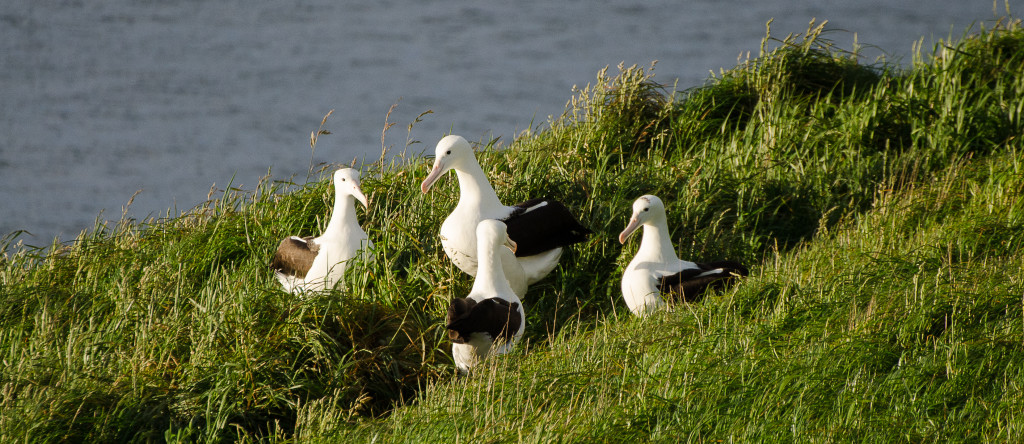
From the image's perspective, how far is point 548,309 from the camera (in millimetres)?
5547

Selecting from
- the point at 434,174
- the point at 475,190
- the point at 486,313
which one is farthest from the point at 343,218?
the point at 486,313

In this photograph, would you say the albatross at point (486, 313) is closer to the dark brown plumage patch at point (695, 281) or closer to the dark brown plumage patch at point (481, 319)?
the dark brown plumage patch at point (481, 319)

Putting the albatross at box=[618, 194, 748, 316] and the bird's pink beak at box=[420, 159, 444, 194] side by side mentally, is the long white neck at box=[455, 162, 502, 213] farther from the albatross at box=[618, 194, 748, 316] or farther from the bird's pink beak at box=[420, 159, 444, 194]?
the albatross at box=[618, 194, 748, 316]

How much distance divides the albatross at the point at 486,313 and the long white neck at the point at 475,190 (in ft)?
1.70

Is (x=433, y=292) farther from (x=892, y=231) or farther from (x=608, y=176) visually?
(x=892, y=231)

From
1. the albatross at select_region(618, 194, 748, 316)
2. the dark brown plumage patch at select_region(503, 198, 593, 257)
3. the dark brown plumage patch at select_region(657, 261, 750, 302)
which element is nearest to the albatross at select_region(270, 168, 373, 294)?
the dark brown plumage patch at select_region(503, 198, 593, 257)

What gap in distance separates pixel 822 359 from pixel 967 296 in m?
0.83

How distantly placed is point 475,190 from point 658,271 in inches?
44.0

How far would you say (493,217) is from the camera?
565cm

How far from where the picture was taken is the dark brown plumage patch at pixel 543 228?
18.1 ft

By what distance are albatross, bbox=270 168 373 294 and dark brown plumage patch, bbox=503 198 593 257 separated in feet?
2.61

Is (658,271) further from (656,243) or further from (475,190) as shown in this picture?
(475,190)

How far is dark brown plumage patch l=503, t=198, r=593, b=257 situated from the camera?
217 inches

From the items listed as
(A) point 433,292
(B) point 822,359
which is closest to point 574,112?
(A) point 433,292
